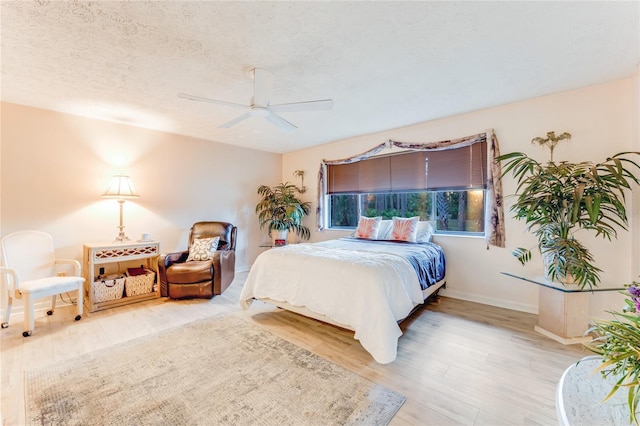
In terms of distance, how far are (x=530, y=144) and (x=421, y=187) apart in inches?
54.1

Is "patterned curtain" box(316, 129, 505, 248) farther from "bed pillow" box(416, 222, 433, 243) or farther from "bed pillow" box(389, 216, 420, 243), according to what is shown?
"bed pillow" box(389, 216, 420, 243)

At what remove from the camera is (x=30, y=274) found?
301cm

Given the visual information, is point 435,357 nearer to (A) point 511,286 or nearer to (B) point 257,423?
(B) point 257,423

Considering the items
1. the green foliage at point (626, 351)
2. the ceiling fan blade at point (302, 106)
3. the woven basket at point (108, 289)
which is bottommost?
the woven basket at point (108, 289)

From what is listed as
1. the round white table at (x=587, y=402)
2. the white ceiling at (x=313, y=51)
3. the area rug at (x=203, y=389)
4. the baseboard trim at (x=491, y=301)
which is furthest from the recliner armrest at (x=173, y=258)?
the round white table at (x=587, y=402)

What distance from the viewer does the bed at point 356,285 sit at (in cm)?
217

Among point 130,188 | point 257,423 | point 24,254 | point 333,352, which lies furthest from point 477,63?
point 24,254

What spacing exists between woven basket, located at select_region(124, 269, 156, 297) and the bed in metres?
1.56

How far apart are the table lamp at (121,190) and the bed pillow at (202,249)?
34.7 inches

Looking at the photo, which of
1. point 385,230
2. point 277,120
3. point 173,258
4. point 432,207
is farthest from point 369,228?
point 173,258

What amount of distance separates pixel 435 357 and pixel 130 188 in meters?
4.17

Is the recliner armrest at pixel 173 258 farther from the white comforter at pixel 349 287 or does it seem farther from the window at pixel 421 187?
the window at pixel 421 187

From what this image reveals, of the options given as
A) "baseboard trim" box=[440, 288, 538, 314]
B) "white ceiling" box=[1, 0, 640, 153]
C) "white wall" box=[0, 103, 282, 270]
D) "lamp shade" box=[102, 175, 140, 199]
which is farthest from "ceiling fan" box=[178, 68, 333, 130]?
"baseboard trim" box=[440, 288, 538, 314]

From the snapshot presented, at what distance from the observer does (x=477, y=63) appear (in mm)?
→ 2346
